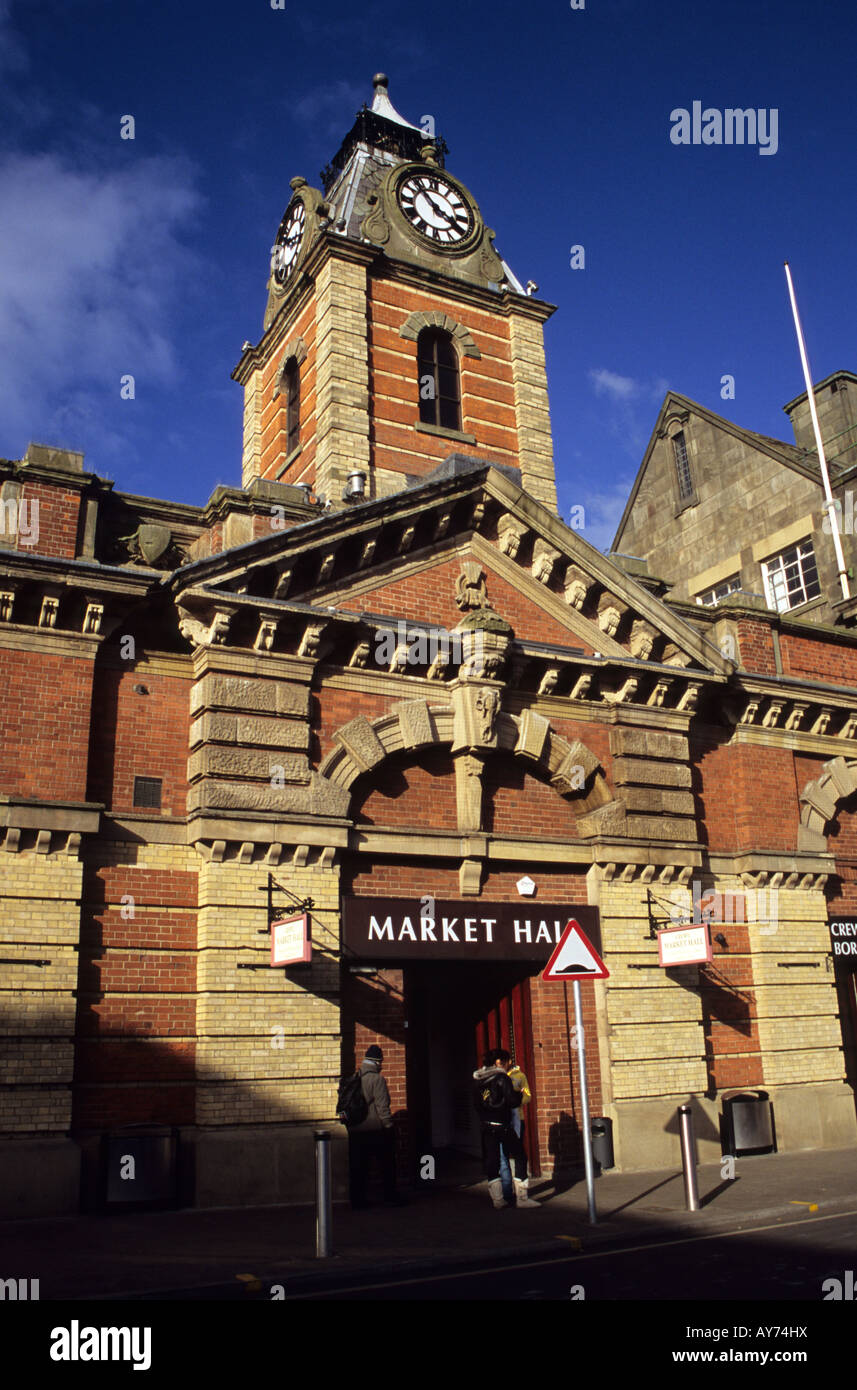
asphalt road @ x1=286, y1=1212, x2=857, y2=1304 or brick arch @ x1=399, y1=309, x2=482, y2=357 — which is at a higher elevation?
brick arch @ x1=399, y1=309, x2=482, y2=357

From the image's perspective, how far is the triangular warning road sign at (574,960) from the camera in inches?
487

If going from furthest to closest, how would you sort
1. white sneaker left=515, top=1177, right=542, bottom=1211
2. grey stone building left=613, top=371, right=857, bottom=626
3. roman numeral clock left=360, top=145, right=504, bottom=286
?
grey stone building left=613, top=371, right=857, bottom=626, roman numeral clock left=360, top=145, right=504, bottom=286, white sneaker left=515, top=1177, right=542, bottom=1211

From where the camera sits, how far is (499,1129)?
13133 millimetres

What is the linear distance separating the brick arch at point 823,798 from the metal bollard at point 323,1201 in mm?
12064

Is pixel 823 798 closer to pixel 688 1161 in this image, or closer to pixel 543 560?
pixel 543 560

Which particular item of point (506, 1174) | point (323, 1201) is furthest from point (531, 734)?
point (323, 1201)

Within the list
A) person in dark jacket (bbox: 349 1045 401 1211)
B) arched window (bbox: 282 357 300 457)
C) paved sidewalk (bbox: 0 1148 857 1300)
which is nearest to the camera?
paved sidewalk (bbox: 0 1148 857 1300)

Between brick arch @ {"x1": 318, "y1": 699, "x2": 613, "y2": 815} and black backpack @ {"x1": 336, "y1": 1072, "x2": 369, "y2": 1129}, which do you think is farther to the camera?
brick arch @ {"x1": 318, "y1": 699, "x2": 613, "y2": 815}

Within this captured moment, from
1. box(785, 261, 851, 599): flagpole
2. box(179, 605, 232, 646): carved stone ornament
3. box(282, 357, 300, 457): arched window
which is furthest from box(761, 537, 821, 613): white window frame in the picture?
box(179, 605, 232, 646): carved stone ornament

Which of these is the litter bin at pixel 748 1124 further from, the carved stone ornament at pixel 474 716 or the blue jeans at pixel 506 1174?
the carved stone ornament at pixel 474 716

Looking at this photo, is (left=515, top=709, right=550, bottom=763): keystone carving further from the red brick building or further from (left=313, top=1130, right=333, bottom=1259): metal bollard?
(left=313, top=1130, right=333, bottom=1259): metal bollard

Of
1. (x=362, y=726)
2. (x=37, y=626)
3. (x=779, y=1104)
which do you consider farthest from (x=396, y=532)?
(x=779, y=1104)

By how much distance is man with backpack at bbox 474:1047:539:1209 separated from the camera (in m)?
13.2

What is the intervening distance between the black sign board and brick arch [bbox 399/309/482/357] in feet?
45.6
